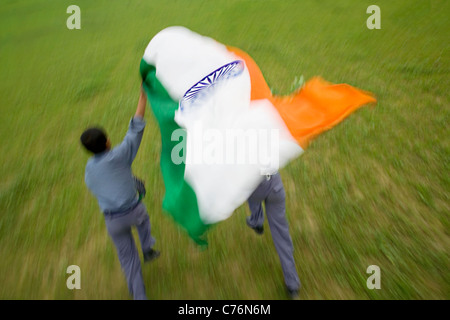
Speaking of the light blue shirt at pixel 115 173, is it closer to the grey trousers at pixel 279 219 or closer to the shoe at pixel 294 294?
the grey trousers at pixel 279 219

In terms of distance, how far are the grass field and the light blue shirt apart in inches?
34.7

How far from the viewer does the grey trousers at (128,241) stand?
6.77 feet

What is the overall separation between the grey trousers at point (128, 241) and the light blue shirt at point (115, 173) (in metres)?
0.07

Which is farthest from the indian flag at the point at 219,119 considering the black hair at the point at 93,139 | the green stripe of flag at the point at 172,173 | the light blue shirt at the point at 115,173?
the black hair at the point at 93,139

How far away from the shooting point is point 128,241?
7.09 ft

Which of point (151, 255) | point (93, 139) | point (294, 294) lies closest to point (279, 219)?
point (294, 294)

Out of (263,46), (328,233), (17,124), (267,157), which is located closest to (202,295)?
(328,233)

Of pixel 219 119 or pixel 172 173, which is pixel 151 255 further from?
pixel 219 119

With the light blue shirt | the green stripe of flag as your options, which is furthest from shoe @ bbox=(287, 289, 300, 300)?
the light blue shirt

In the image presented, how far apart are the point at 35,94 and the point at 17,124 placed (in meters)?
1.01

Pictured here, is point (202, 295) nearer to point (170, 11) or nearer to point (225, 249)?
point (225, 249)

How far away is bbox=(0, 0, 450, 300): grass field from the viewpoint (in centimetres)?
245

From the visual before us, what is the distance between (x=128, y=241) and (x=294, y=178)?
1.81m
